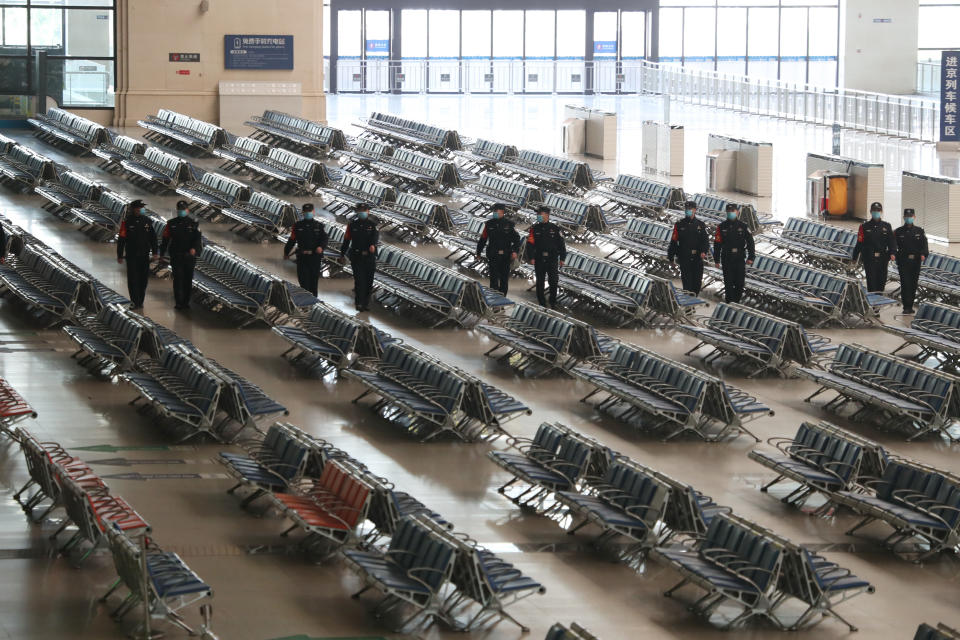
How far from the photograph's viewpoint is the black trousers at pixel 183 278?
64.2 ft

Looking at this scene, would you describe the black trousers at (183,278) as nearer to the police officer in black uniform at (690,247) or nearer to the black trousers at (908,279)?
the police officer in black uniform at (690,247)

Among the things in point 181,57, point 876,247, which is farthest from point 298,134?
point 876,247

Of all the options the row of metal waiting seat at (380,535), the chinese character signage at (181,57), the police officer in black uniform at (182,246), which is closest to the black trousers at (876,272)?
the police officer in black uniform at (182,246)

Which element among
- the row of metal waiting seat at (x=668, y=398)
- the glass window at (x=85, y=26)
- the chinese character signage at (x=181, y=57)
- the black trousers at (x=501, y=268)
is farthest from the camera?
the glass window at (x=85, y=26)

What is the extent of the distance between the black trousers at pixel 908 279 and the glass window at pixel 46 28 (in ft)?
88.7

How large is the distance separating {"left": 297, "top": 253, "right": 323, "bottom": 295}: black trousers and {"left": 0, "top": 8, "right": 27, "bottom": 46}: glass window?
78.3 ft

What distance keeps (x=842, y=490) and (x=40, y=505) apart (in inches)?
260

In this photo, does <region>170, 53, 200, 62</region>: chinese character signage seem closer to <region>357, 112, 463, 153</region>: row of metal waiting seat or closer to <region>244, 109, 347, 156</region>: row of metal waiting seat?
<region>244, 109, 347, 156</region>: row of metal waiting seat

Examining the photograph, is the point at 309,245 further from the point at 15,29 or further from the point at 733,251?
the point at 15,29

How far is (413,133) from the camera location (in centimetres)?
3556

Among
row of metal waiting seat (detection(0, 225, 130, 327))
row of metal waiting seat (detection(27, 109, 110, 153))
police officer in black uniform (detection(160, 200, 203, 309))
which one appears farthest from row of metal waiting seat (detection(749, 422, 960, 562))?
row of metal waiting seat (detection(27, 109, 110, 153))

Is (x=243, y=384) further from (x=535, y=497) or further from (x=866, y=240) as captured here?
(x=866, y=240)

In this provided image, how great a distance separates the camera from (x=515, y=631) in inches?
405

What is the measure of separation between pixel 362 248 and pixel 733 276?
4970 millimetres
